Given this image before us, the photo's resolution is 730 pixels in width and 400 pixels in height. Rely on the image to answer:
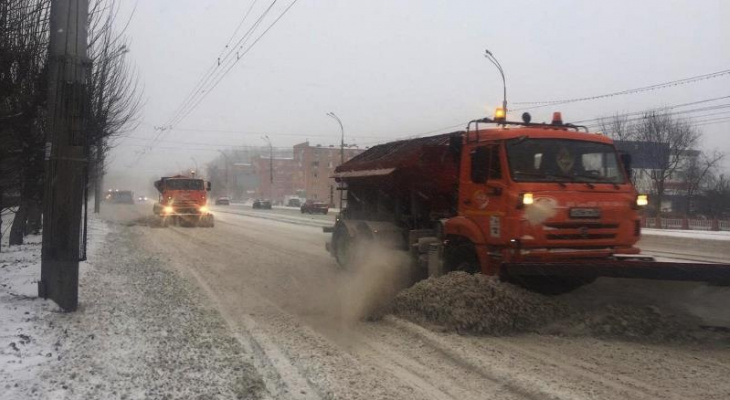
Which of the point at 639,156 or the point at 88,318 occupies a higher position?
the point at 639,156

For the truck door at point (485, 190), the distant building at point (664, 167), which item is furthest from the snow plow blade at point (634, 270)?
the distant building at point (664, 167)

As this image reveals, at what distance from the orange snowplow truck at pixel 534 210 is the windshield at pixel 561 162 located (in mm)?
15

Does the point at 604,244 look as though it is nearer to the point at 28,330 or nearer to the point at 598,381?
the point at 598,381

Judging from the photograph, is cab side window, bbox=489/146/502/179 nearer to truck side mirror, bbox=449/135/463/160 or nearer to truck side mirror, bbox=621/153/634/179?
truck side mirror, bbox=449/135/463/160

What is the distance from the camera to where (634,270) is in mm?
6559

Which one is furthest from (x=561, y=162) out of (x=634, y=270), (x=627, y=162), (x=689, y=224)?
(x=689, y=224)

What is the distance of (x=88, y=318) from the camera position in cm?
718

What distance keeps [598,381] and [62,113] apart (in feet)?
23.0

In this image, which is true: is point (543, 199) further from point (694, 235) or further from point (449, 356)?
point (694, 235)

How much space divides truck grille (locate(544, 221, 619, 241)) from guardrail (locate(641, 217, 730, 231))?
3206cm

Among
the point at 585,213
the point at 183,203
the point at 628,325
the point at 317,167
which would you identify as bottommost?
the point at 628,325

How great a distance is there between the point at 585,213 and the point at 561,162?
85 cm

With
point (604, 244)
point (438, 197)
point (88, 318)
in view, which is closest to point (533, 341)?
point (604, 244)

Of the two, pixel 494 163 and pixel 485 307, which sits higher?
pixel 494 163
